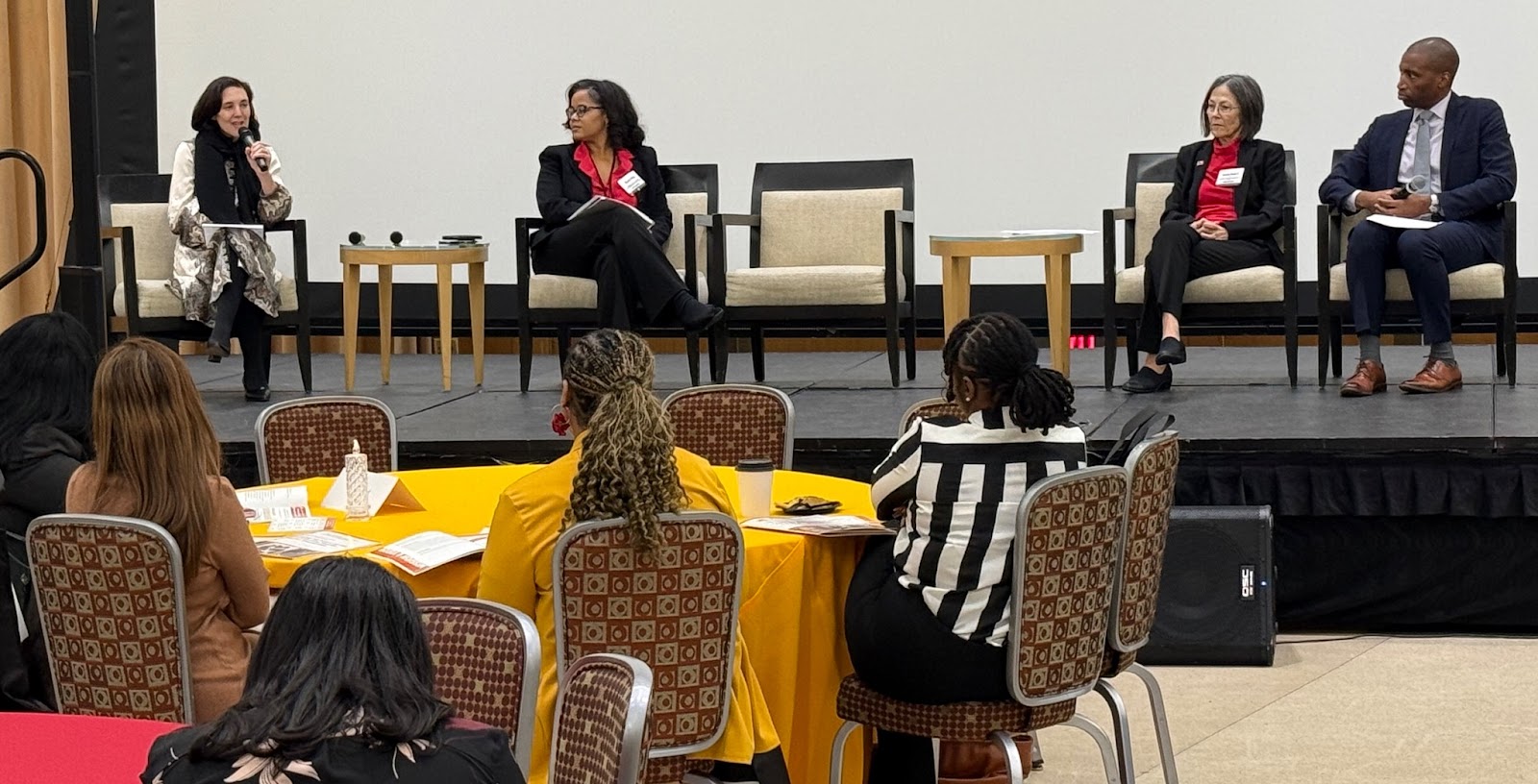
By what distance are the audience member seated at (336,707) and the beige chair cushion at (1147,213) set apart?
16.5ft

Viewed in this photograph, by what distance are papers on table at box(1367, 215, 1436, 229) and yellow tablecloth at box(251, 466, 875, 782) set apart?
9.06 ft

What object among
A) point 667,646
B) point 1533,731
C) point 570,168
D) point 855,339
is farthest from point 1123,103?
Answer: point 667,646

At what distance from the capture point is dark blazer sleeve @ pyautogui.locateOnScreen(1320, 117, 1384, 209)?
6.06 metres

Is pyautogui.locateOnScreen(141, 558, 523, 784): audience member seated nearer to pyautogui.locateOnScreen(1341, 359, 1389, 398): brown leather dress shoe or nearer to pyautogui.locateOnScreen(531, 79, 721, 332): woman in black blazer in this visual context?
pyautogui.locateOnScreen(531, 79, 721, 332): woman in black blazer

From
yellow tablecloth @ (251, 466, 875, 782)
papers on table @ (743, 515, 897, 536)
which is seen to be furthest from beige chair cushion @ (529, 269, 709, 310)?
papers on table @ (743, 515, 897, 536)

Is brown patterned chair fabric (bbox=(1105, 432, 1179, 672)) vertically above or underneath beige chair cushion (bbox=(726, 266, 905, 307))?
underneath

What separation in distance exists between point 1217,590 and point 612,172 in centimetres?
265

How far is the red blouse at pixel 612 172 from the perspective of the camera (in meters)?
6.47

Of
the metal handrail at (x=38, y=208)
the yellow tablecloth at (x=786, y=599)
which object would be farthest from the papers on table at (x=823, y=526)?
the metal handrail at (x=38, y=208)

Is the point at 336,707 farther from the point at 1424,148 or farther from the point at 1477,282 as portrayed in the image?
the point at 1424,148

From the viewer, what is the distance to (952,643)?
10.7 ft

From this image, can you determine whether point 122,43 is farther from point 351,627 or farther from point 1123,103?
point 351,627

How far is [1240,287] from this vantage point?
19.6ft

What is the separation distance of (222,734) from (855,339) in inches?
257
